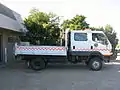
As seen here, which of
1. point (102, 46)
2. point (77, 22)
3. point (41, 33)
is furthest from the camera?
point (77, 22)

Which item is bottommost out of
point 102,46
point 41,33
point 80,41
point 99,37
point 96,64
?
point 96,64

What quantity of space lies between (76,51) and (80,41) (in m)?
0.68

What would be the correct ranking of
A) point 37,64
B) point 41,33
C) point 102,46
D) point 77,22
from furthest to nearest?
point 77,22 → point 41,33 → point 37,64 → point 102,46

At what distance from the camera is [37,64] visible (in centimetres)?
1539

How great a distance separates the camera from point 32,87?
31.3 feet

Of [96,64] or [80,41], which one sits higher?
[80,41]

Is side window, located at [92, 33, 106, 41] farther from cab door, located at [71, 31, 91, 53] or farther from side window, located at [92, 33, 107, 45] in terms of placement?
cab door, located at [71, 31, 91, 53]

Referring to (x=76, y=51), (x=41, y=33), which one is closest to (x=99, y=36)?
(x=76, y=51)

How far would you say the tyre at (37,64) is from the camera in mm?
15320

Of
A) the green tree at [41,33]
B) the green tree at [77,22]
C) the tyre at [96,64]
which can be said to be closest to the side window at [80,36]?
the tyre at [96,64]

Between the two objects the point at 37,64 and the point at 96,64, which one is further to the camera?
the point at 37,64

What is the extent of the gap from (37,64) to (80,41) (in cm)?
307

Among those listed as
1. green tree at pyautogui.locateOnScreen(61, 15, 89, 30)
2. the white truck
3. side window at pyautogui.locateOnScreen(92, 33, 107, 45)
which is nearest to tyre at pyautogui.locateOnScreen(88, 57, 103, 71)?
the white truck

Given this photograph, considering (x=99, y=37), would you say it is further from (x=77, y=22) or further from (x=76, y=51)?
(x=77, y=22)
